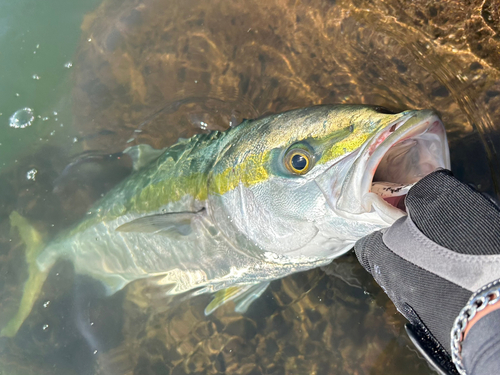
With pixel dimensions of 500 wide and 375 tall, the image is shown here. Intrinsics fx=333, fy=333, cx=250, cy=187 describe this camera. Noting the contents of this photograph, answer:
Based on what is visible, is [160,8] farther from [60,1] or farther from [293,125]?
[293,125]

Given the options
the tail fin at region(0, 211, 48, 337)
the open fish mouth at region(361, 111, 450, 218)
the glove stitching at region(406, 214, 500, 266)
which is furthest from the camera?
the tail fin at region(0, 211, 48, 337)

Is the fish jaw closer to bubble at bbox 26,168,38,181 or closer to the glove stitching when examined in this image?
the glove stitching

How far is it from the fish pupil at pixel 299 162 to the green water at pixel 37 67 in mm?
2737

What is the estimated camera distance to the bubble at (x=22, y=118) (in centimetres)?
347

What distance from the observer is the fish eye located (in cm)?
161

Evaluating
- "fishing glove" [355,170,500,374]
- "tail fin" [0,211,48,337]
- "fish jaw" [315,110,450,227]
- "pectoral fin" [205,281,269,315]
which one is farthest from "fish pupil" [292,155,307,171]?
"tail fin" [0,211,48,337]

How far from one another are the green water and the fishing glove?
130 inches

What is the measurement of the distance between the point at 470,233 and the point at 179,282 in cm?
218

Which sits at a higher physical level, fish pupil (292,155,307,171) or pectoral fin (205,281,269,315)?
fish pupil (292,155,307,171)

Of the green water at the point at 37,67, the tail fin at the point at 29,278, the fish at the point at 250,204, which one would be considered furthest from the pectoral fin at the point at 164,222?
the green water at the point at 37,67

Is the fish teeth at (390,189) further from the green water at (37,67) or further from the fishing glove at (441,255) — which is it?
the green water at (37,67)

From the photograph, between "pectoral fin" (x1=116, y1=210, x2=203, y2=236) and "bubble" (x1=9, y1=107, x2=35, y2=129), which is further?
"bubble" (x1=9, y1=107, x2=35, y2=129)

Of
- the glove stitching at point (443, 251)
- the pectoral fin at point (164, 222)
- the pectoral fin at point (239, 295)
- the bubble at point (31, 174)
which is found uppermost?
the glove stitching at point (443, 251)

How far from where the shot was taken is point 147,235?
263 cm
